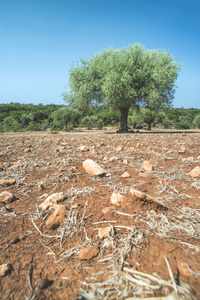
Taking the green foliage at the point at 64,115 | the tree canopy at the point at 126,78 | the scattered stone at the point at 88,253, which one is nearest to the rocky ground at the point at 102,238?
the scattered stone at the point at 88,253

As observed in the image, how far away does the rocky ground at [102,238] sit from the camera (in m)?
0.96

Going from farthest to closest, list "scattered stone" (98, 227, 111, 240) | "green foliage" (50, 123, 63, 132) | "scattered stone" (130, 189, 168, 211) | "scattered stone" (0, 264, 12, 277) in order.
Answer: "green foliage" (50, 123, 63, 132) → "scattered stone" (130, 189, 168, 211) → "scattered stone" (98, 227, 111, 240) → "scattered stone" (0, 264, 12, 277)

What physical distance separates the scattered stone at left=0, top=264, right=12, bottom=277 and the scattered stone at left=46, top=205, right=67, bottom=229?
440 mm

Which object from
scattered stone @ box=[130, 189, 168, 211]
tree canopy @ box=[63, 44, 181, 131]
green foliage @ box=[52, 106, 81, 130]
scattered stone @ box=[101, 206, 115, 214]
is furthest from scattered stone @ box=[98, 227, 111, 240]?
green foliage @ box=[52, 106, 81, 130]

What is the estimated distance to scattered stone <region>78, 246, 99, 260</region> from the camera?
1.18 metres

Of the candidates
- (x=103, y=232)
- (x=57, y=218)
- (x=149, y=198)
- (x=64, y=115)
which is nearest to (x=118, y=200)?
(x=149, y=198)

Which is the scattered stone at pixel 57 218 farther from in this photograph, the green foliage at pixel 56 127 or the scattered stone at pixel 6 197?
the green foliage at pixel 56 127

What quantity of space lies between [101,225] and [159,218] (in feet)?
1.80

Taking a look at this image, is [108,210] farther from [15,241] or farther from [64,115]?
[64,115]

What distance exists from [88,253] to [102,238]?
0.60 feet

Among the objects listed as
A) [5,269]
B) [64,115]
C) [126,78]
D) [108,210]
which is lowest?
[5,269]

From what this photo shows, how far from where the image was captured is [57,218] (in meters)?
1.59

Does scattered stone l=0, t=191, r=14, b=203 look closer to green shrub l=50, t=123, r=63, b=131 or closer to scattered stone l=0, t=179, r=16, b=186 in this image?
scattered stone l=0, t=179, r=16, b=186

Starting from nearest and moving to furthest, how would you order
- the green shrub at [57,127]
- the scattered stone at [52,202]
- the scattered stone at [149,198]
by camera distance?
the scattered stone at [149,198]
the scattered stone at [52,202]
the green shrub at [57,127]
